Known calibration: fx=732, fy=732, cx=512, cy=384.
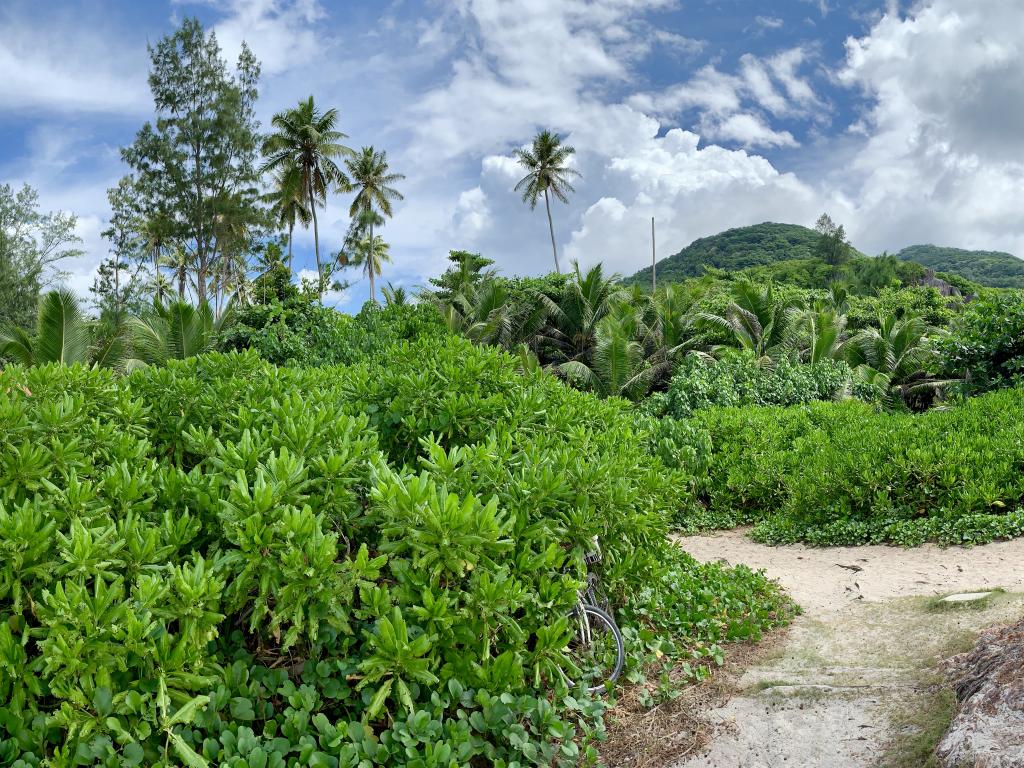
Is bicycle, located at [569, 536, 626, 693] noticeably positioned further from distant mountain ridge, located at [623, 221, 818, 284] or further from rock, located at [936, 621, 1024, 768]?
distant mountain ridge, located at [623, 221, 818, 284]

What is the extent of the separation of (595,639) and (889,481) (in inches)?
221

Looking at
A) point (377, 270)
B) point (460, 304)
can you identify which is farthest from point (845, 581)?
point (377, 270)

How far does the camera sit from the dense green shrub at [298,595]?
2.58 meters

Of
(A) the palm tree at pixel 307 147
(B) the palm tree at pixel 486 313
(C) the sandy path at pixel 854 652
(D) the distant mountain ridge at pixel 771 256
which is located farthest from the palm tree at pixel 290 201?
(D) the distant mountain ridge at pixel 771 256

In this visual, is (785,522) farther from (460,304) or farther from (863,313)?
(863,313)

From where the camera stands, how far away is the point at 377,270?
176 feet

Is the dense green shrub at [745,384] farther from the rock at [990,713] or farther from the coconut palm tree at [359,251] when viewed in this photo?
the coconut palm tree at [359,251]

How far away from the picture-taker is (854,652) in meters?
4.71

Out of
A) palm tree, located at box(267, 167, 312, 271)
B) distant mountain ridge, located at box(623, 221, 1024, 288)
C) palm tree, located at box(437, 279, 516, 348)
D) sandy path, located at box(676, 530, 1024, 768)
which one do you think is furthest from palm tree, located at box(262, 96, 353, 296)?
distant mountain ridge, located at box(623, 221, 1024, 288)

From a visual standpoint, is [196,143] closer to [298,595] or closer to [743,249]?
[298,595]

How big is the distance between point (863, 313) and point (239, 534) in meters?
37.8

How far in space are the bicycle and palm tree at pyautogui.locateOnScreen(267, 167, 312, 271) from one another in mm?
33427

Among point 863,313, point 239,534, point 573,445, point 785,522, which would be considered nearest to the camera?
point 239,534

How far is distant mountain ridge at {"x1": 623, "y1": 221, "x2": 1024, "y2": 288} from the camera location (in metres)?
76.7
